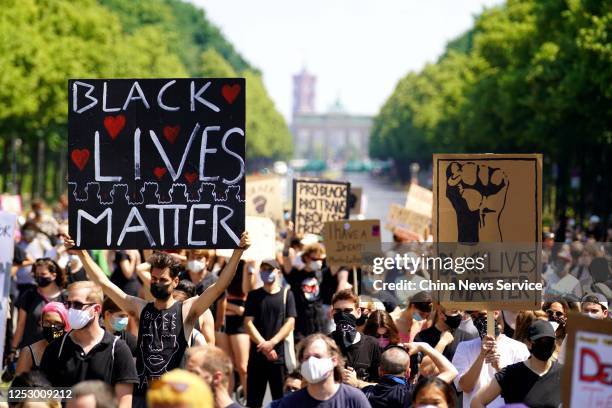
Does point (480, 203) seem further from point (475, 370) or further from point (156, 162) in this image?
point (156, 162)

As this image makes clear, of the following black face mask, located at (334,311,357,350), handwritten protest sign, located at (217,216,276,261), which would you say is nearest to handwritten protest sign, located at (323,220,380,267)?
handwritten protest sign, located at (217,216,276,261)

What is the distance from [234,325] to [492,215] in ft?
13.9

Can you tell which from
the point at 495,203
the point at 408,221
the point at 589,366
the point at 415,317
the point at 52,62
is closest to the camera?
the point at 589,366

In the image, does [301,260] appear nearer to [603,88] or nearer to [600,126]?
[603,88]

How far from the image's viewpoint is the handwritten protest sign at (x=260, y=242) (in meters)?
14.0

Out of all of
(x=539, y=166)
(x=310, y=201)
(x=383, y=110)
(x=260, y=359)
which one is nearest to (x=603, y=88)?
(x=310, y=201)

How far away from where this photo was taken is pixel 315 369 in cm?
735

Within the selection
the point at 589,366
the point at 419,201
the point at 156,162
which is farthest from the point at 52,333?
the point at 419,201

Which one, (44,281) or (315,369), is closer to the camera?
(315,369)

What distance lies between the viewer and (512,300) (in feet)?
30.8

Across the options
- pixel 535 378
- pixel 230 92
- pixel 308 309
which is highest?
pixel 230 92

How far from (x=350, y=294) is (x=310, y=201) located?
351 inches

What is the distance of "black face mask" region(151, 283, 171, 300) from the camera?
8.94 m

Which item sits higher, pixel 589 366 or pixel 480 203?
pixel 480 203
